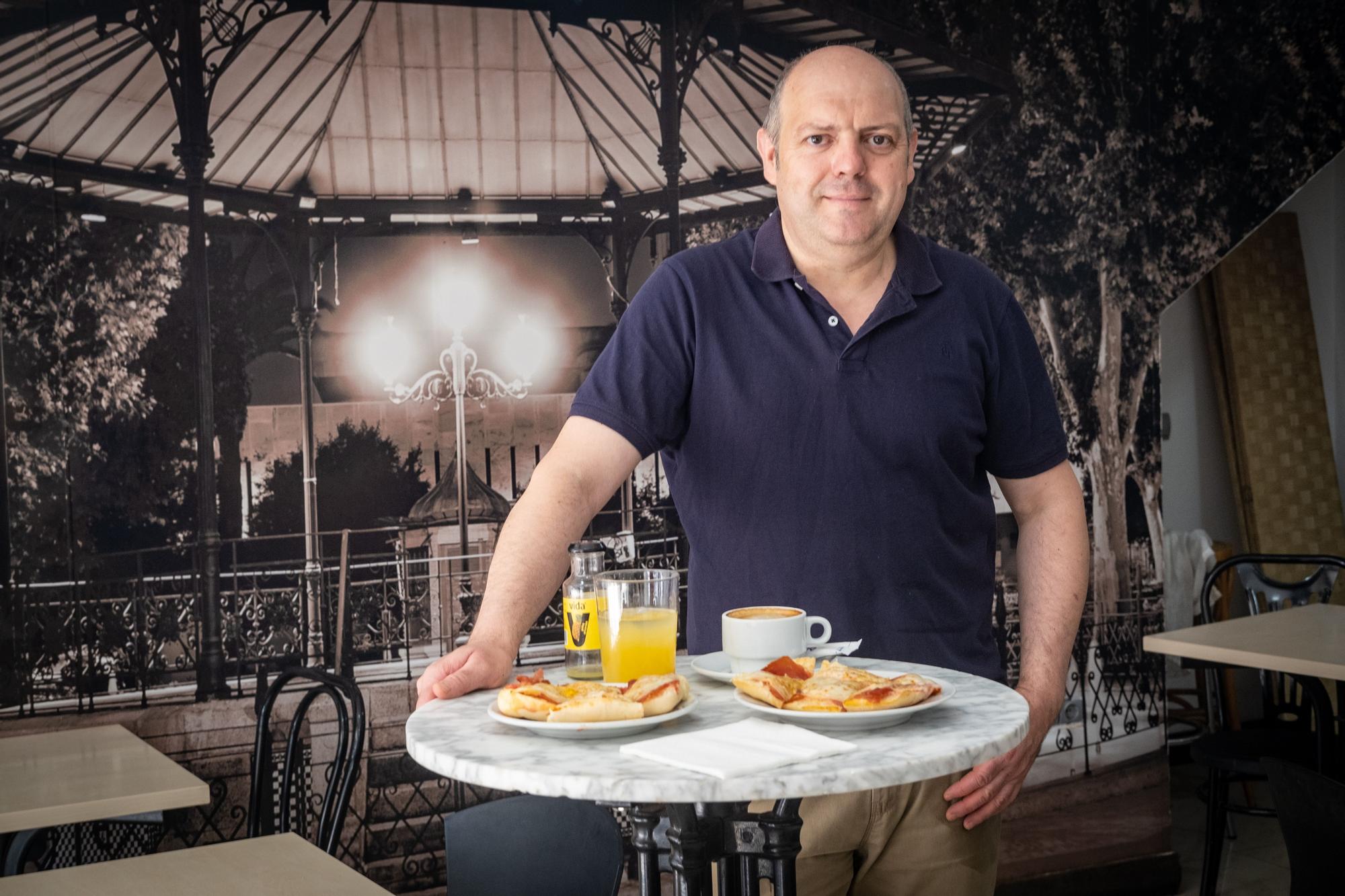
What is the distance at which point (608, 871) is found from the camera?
1847 millimetres

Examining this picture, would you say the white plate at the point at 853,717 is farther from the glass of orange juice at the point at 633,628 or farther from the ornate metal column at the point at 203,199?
the ornate metal column at the point at 203,199

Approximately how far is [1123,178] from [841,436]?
9.80 feet

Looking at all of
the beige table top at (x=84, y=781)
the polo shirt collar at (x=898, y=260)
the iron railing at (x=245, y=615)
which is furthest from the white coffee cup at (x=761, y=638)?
the iron railing at (x=245, y=615)

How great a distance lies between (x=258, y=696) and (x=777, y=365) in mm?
2297

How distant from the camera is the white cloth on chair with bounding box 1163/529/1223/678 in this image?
16.9 feet

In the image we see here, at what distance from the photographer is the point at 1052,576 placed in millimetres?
1855

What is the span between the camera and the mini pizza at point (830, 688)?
1102 mm

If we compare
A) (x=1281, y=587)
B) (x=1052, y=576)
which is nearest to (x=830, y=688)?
(x=1052, y=576)

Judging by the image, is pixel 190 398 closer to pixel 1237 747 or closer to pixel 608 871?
pixel 608 871

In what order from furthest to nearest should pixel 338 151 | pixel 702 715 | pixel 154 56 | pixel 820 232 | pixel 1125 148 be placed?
1. pixel 1125 148
2. pixel 338 151
3. pixel 154 56
4. pixel 820 232
5. pixel 702 715

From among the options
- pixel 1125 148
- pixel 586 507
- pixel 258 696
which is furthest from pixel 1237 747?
pixel 258 696

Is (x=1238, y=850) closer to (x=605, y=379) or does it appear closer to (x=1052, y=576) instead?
(x=1052, y=576)

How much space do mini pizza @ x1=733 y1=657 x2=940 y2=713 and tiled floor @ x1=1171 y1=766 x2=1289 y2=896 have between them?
3255 mm

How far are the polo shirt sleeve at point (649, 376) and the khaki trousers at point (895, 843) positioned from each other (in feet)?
1.85
